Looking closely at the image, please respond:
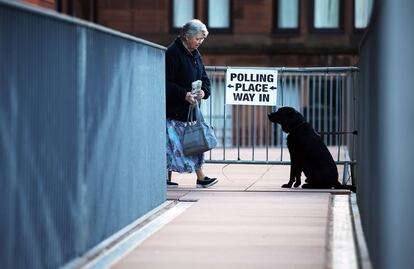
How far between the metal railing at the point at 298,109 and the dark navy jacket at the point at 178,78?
2.62 metres

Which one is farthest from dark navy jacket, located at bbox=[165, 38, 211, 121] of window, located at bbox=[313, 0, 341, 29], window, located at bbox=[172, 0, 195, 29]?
window, located at bbox=[313, 0, 341, 29]

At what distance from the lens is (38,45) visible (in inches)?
264

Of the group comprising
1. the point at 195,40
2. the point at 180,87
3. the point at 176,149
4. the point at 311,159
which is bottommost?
the point at 311,159

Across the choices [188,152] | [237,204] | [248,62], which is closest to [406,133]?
[237,204]

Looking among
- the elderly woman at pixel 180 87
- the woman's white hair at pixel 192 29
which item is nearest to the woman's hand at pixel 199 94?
the elderly woman at pixel 180 87

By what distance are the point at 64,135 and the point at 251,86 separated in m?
8.36

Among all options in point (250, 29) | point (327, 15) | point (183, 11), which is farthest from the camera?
point (183, 11)

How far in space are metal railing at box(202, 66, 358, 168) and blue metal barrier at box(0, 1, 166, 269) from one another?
565 centimetres

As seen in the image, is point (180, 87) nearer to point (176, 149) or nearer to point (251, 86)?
point (176, 149)

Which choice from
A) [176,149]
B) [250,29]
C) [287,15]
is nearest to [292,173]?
[176,149]

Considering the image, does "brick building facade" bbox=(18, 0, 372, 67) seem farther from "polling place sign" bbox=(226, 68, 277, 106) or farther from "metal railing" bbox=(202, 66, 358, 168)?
"polling place sign" bbox=(226, 68, 277, 106)

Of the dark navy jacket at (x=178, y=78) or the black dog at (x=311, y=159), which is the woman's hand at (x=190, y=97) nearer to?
the dark navy jacket at (x=178, y=78)

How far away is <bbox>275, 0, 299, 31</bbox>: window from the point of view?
3083cm

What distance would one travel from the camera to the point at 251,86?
15.4 meters
